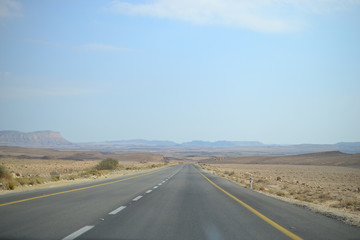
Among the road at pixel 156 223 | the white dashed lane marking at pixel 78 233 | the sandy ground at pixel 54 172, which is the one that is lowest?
the sandy ground at pixel 54 172

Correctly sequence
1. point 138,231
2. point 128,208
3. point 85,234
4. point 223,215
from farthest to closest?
point 128,208 < point 223,215 < point 138,231 < point 85,234

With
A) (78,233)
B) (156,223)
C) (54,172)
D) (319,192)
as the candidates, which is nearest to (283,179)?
(319,192)

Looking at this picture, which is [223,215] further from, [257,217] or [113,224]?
[113,224]

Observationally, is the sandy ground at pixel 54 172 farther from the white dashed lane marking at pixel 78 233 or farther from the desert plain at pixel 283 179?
the white dashed lane marking at pixel 78 233

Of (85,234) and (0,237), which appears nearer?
(0,237)

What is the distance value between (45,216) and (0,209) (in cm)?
202

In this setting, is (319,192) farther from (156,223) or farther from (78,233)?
(78,233)

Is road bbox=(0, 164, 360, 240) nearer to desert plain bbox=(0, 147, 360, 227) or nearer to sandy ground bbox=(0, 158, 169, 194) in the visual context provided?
desert plain bbox=(0, 147, 360, 227)

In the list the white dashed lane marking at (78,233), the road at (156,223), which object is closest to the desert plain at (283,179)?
the road at (156,223)

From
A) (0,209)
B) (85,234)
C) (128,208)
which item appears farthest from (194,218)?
(0,209)

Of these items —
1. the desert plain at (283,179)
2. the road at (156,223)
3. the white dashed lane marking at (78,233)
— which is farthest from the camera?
the desert plain at (283,179)

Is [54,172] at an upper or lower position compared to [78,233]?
lower

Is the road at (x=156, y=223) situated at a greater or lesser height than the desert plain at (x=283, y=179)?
greater

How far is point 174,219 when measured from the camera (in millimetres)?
9977
